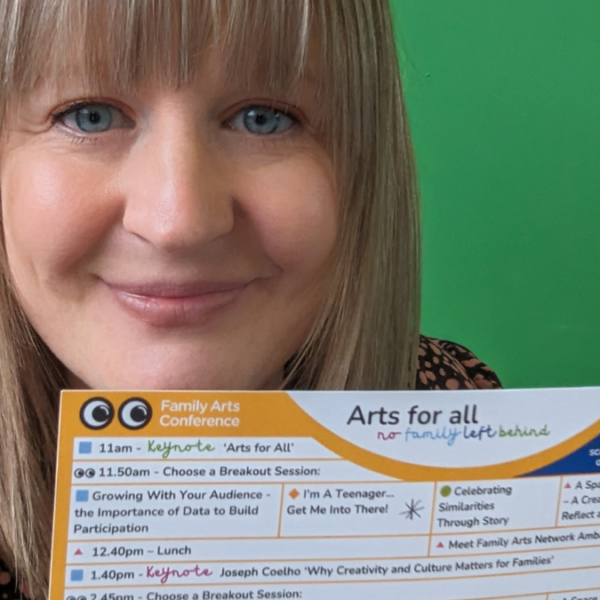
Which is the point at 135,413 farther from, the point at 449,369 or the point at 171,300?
the point at 449,369

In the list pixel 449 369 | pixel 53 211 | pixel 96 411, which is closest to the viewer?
pixel 96 411

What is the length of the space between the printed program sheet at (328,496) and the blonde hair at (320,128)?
0.79 feet

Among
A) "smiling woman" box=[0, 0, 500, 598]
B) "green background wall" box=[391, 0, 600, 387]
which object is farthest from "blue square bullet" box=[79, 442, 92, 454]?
"green background wall" box=[391, 0, 600, 387]

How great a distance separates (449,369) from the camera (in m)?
0.97

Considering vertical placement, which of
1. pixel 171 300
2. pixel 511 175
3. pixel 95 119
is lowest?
pixel 171 300

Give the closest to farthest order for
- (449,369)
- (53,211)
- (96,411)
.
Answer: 1. (96,411)
2. (53,211)
3. (449,369)

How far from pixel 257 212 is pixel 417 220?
282mm

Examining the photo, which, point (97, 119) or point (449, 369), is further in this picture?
point (449, 369)

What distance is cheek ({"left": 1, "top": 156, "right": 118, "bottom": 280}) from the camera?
0.52m

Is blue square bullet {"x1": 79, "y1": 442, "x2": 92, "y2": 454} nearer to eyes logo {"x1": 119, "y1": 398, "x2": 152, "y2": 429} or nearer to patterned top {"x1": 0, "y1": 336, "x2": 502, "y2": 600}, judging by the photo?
eyes logo {"x1": 119, "y1": 398, "x2": 152, "y2": 429}

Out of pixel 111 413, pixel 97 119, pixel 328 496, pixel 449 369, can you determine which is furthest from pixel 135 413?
pixel 449 369

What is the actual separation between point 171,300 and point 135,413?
17 centimetres

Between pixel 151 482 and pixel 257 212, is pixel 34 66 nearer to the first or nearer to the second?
pixel 257 212

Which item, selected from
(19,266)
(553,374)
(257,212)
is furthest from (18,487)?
(553,374)
